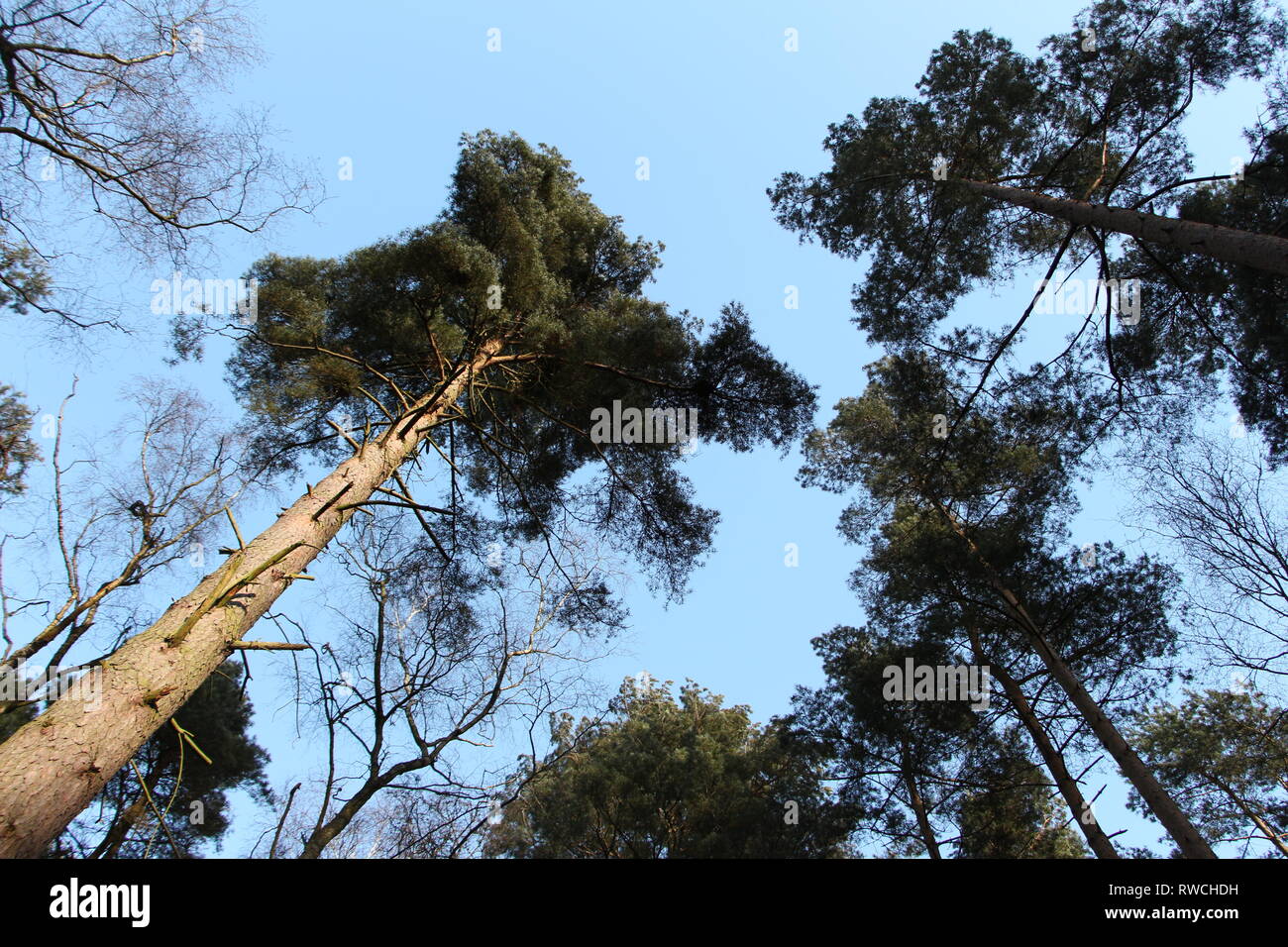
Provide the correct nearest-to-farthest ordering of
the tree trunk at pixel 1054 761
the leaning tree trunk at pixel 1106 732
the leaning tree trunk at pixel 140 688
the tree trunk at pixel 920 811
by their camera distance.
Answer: the leaning tree trunk at pixel 140 688, the leaning tree trunk at pixel 1106 732, the tree trunk at pixel 1054 761, the tree trunk at pixel 920 811

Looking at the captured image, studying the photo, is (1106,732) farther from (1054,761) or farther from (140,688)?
(140,688)

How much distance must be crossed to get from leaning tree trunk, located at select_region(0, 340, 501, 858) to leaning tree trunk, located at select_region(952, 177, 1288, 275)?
27.4 feet

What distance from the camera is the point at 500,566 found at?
965cm

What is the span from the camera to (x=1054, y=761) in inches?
333

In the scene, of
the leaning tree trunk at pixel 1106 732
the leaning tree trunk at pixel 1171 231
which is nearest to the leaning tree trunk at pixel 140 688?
the leaning tree trunk at pixel 1106 732

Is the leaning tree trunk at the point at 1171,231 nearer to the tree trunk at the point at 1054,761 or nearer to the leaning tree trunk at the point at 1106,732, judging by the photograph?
the leaning tree trunk at the point at 1106,732

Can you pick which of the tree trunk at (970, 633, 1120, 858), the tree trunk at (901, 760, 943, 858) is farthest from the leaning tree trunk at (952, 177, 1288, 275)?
the tree trunk at (901, 760, 943, 858)

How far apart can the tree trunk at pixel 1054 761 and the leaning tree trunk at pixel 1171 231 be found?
5.49 metres

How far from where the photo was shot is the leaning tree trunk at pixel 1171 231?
238 inches

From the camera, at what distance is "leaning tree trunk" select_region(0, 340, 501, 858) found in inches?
116

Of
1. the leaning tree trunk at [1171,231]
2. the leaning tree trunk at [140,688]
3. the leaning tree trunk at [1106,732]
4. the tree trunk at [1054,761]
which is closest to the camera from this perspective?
the leaning tree trunk at [140,688]

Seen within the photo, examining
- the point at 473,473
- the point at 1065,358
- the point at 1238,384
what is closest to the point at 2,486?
the point at 473,473

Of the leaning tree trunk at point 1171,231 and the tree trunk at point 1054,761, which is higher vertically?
the leaning tree trunk at point 1171,231

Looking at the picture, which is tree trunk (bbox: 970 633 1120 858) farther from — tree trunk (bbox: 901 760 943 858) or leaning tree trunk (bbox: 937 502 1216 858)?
tree trunk (bbox: 901 760 943 858)
